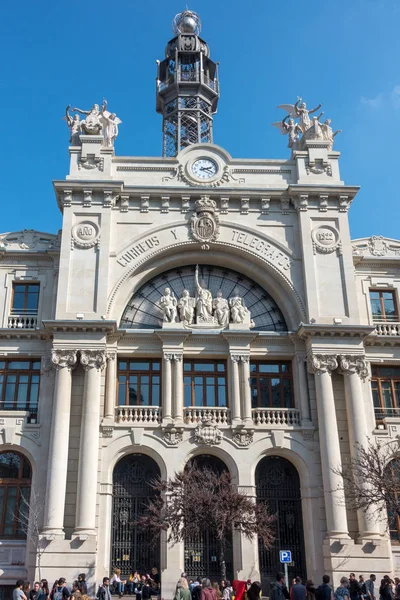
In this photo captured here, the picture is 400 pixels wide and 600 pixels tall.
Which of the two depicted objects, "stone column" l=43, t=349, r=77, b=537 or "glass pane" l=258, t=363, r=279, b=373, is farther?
"glass pane" l=258, t=363, r=279, b=373

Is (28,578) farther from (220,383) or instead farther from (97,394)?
(220,383)

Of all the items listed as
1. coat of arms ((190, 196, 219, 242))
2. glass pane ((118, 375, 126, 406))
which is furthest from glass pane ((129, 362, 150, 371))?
coat of arms ((190, 196, 219, 242))

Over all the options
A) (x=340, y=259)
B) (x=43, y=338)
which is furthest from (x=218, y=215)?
(x=43, y=338)

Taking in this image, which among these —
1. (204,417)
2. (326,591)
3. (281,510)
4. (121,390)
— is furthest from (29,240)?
(326,591)

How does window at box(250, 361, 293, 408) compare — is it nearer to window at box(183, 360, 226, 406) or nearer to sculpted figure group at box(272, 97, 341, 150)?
window at box(183, 360, 226, 406)

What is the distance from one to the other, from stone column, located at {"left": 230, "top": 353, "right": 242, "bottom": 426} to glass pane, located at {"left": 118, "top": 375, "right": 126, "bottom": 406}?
528 cm

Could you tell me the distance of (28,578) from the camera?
91.7ft

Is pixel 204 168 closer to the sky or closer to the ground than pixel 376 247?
closer to the sky

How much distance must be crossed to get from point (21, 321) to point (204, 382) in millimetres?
9769

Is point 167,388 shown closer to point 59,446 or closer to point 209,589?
point 59,446

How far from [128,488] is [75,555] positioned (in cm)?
416

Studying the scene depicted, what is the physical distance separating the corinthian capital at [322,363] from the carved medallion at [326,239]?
5878 millimetres

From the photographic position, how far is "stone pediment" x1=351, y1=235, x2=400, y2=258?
36062 mm

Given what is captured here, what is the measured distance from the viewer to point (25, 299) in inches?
1340
